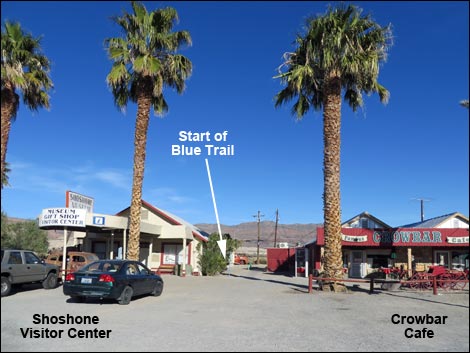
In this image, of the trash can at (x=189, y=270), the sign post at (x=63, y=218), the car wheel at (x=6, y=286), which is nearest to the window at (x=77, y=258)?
the sign post at (x=63, y=218)

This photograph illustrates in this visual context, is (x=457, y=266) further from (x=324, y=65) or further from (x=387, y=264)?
(x=324, y=65)

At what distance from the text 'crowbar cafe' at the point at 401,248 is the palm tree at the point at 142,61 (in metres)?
15.1

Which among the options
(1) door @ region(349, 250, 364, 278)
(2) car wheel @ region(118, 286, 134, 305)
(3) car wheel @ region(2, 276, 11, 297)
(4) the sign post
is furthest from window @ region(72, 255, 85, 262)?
(1) door @ region(349, 250, 364, 278)

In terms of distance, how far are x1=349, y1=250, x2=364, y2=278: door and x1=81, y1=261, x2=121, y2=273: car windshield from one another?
23.3 m

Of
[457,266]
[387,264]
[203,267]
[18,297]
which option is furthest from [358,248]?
[18,297]

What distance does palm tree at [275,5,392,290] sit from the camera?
64.7 feet

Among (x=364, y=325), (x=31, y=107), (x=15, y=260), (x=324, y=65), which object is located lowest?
(x=364, y=325)

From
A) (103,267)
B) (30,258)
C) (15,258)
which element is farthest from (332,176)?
(15,258)

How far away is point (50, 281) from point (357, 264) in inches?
893

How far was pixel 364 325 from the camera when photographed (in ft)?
34.7

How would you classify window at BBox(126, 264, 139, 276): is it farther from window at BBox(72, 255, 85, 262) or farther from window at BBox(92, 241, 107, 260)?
window at BBox(92, 241, 107, 260)

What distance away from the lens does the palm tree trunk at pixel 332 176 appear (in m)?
19.6

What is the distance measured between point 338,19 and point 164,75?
8713 mm

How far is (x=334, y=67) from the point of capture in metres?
20.3
